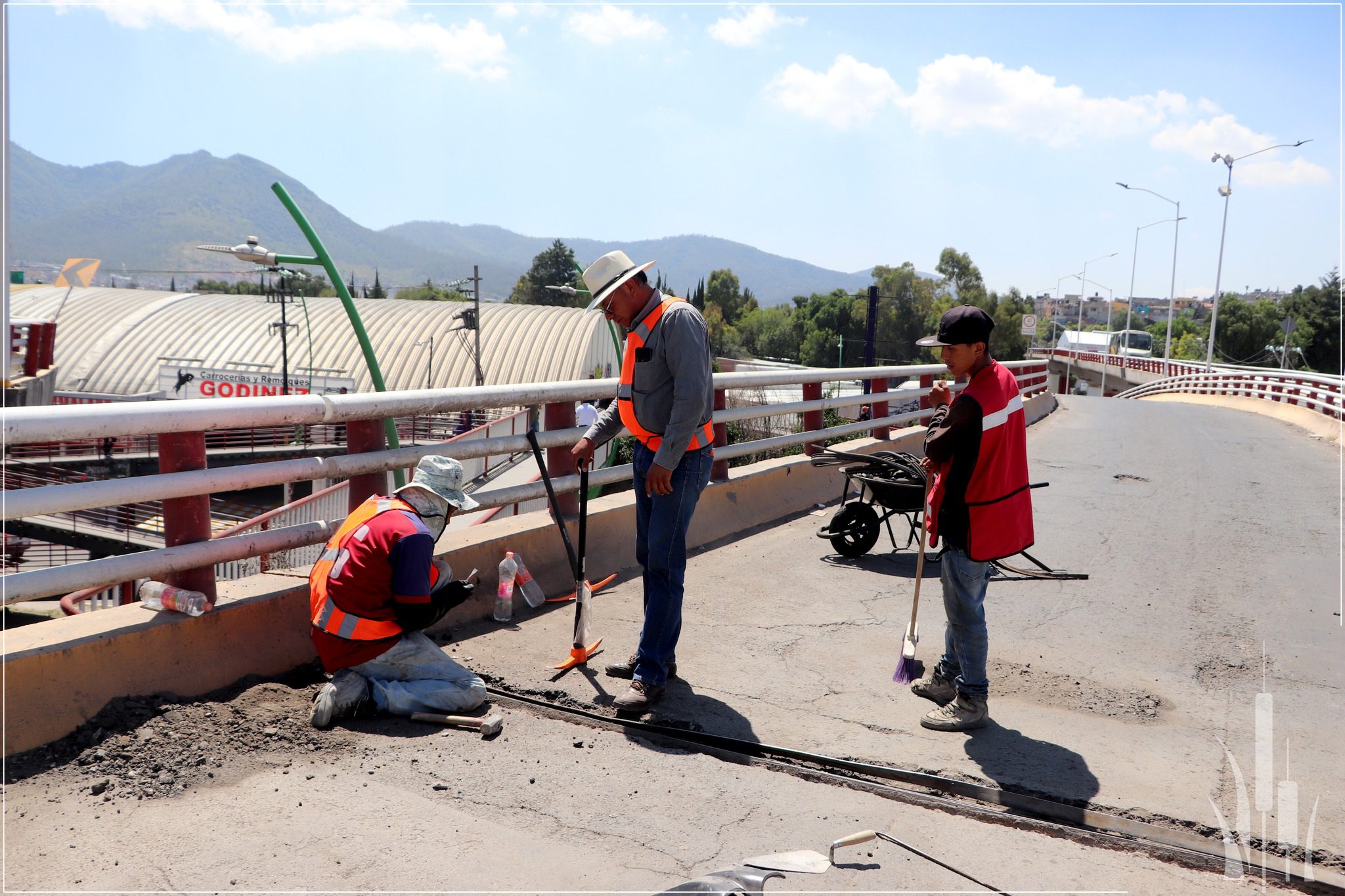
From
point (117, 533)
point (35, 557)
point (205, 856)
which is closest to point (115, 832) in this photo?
point (205, 856)

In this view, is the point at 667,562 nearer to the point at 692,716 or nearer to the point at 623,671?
the point at 623,671

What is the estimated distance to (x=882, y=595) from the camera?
649 centimetres

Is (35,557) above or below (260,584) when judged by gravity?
below

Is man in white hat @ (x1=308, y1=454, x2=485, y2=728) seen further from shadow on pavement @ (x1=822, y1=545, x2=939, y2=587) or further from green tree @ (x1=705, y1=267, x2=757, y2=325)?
green tree @ (x1=705, y1=267, x2=757, y2=325)

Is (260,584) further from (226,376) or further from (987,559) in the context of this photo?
(226,376)

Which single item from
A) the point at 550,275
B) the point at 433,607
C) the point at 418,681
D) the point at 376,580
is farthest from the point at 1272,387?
the point at 550,275

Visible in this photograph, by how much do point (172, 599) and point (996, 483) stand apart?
3.54 m

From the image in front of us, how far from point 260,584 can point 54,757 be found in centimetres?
129

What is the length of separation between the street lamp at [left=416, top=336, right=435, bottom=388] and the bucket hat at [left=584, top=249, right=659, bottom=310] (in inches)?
2626

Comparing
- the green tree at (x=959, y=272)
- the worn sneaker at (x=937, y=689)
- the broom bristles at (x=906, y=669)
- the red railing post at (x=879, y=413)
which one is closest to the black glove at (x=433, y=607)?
the broom bristles at (x=906, y=669)

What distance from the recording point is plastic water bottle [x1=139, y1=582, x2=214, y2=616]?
4.12 m

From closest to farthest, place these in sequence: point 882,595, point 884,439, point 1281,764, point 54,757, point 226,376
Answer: point 54,757 → point 1281,764 → point 882,595 → point 884,439 → point 226,376

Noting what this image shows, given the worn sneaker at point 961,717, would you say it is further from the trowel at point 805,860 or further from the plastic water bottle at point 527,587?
the plastic water bottle at point 527,587

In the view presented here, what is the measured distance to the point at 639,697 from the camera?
4.34 metres
